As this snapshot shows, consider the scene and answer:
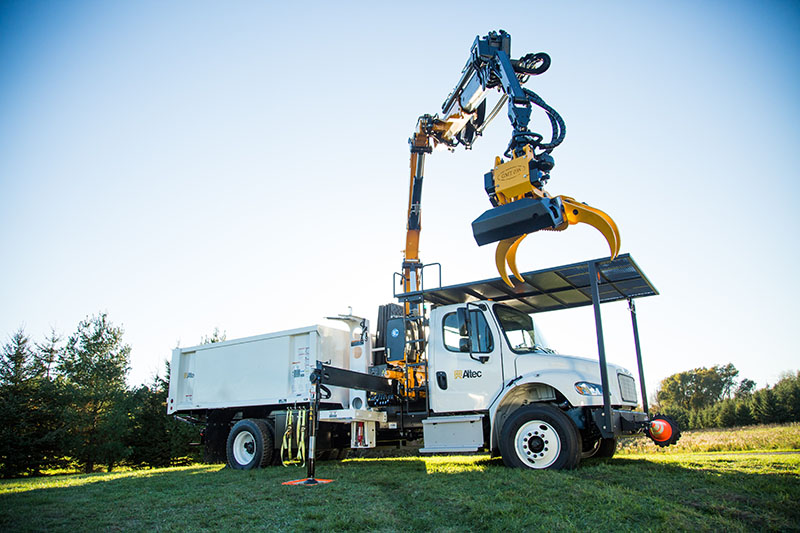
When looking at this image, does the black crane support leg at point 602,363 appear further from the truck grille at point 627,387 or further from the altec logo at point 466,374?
the altec logo at point 466,374

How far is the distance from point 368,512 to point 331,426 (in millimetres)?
5380

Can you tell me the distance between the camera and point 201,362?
11.5 meters

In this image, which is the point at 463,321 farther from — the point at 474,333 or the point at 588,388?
the point at 588,388

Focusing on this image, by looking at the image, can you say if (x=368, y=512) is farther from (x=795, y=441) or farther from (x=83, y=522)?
(x=795, y=441)

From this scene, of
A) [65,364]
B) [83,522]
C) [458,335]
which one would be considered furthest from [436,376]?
[65,364]

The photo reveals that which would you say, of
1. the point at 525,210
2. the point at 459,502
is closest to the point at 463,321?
the point at 525,210

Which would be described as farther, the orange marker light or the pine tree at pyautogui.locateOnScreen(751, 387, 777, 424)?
the pine tree at pyautogui.locateOnScreen(751, 387, 777, 424)

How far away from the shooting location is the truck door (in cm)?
827

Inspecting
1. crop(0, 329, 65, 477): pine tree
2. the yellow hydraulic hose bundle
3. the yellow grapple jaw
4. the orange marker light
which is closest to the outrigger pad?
the yellow grapple jaw

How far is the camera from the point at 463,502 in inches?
202

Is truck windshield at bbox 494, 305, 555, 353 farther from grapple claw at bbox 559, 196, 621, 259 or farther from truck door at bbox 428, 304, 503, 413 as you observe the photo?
grapple claw at bbox 559, 196, 621, 259

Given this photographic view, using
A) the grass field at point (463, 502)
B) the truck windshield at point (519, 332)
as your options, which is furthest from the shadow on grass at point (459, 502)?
the truck windshield at point (519, 332)

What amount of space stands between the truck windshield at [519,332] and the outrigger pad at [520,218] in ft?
9.81

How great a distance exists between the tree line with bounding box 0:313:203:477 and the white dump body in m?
16.0
